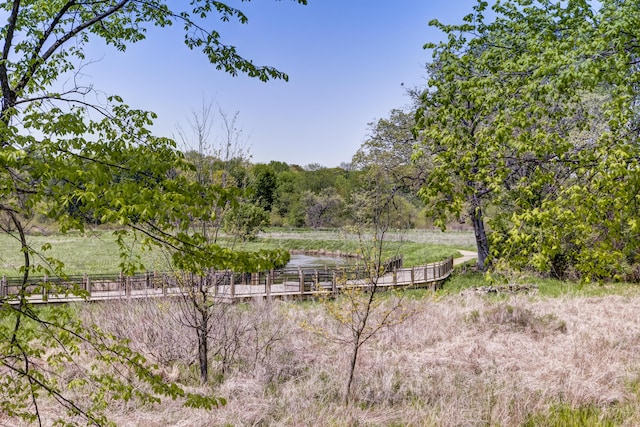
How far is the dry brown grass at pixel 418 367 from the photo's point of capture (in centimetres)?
693

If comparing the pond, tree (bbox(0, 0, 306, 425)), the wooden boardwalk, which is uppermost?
tree (bbox(0, 0, 306, 425))

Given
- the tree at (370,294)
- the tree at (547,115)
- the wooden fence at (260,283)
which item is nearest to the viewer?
the tree at (547,115)

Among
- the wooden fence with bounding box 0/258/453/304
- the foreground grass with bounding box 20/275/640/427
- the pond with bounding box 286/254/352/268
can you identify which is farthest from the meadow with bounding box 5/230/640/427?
the pond with bounding box 286/254/352/268

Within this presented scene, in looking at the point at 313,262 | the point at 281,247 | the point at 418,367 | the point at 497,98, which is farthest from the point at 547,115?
the point at 313,262

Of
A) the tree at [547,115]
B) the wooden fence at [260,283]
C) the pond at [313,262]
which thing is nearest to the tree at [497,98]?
the tree at [547,115]

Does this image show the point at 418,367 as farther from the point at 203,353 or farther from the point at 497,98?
the point at 497,98

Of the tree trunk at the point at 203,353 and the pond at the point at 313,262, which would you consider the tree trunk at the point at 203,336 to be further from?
the pond at the point at 313,262

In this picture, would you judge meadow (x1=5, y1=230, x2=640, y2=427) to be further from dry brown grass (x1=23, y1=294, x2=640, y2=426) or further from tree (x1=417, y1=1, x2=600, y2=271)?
tree (x1=417, y1=1, x2=600, y2=271)

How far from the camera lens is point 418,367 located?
30.6 feet

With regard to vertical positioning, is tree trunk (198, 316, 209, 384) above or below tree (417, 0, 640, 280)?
below

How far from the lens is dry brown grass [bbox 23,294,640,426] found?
6926mm

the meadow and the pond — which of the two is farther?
the pond

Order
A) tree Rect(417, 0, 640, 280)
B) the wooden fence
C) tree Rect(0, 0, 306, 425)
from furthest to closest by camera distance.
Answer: the wooden fence → tree Rect(417, 0, 640, 280) → tree Rect(0, 0, 306, 425)

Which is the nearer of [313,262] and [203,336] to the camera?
[203,336]
